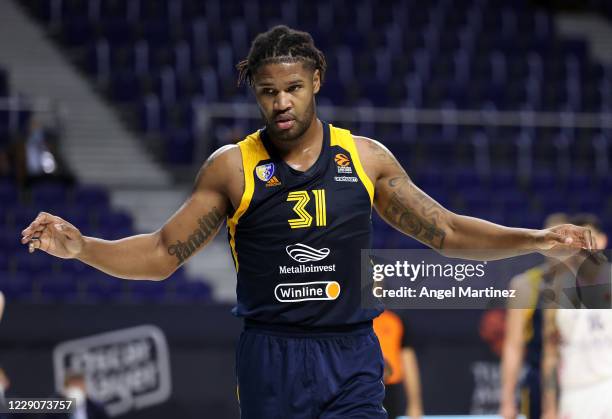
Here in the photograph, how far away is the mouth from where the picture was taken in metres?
3.94

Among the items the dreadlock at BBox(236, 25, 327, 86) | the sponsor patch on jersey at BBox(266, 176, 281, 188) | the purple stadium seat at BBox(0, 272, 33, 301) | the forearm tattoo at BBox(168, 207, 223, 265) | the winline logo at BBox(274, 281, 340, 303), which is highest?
the dreadlock at BBox(236, 25, 327, 86)

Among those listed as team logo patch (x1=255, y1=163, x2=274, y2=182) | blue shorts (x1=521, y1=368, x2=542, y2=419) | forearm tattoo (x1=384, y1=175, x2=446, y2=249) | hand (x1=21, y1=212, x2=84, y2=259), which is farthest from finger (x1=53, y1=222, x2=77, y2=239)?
blue shorts (x1=521, y1=368, x2=542, y2=419)

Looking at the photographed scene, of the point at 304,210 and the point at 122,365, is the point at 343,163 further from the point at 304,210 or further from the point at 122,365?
the point at 122,365

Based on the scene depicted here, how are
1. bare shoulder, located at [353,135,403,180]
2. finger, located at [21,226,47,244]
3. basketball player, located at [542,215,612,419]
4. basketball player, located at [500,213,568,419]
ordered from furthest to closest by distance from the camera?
basketball player, located at [500,213,568,419], basketball player, located at [542,215,612,419], bare shoulder, located at [353,135,403,180], finger, located at [21,226,47,244]

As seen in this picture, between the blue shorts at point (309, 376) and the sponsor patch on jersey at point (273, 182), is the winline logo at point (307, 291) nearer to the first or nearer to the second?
the blue shorts at point (309, 376)

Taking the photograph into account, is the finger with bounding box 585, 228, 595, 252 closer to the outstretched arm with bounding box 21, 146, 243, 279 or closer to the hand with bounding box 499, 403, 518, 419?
the outstretched arm with bounding box 21, 146, 243, 279

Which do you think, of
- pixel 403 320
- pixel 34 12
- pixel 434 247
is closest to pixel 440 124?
pixel 34 12

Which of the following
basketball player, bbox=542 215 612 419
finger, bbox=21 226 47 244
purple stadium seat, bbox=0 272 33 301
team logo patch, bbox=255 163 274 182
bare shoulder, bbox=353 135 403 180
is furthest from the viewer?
purple stadium seat, bbox=0 272 33 301

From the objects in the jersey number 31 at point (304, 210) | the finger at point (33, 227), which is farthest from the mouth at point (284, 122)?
the finger at point (33, 227)

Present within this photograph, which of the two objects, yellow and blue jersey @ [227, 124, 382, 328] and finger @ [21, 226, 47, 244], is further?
yellow and blue jersey @ [227, 124, 382, 328]

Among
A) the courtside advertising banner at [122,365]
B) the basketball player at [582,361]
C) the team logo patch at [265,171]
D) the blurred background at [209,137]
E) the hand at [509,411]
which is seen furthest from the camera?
the blurred background at [209,137]

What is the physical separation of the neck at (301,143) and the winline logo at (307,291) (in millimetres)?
539

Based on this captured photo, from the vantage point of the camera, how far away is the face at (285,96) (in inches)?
154

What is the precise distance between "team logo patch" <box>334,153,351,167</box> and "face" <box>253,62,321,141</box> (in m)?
0.17
